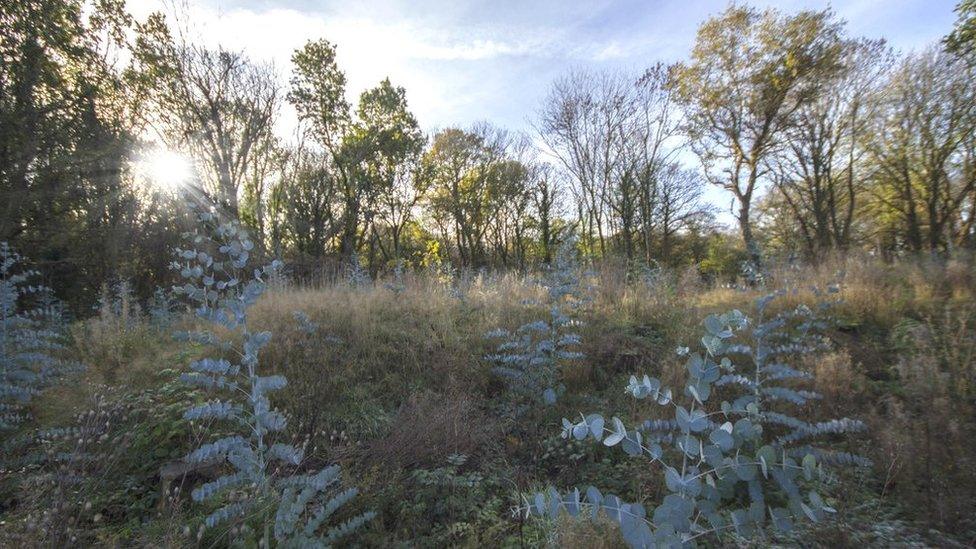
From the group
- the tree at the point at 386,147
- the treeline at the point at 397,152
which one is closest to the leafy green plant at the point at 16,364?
the treeline at the point at 397,152

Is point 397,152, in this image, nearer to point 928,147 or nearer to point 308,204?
point 308,204

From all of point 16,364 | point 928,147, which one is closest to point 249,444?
point 16,364

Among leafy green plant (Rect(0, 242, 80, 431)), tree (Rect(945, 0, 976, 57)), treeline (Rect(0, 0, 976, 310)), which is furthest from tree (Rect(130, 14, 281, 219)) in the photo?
tree (Rect(945, 0, 976, 57))

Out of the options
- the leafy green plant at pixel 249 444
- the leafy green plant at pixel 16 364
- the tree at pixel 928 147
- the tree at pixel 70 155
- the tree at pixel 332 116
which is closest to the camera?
the leafy green plant at pixel 249 444

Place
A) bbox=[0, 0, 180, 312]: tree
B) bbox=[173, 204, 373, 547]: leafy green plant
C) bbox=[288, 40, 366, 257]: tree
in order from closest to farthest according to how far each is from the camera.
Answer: bbox=[173, 204, 373, 547]: leafy green plant
bbox=[0, 0, 180, 312]: tree
bbox=[288, 40, 366, 257]: tree

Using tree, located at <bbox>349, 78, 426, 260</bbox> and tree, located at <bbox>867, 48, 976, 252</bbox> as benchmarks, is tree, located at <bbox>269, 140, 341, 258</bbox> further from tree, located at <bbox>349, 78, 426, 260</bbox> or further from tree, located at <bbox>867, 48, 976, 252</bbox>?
tree, located at <bbox>867, 48, 976, 252</bbox>

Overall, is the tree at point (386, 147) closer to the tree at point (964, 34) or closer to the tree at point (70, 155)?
the tree at point (70, 155)

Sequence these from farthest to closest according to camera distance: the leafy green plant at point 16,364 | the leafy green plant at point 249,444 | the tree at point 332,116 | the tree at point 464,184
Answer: the tree at point 464,184
the tree at point 332,116
the leafy green plant at point 16,364
the leafy green plant at point 249,444

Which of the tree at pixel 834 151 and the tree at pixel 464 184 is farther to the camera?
the tree at pixel 464 184

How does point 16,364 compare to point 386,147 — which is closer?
point 16,364

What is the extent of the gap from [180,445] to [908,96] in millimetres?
20890

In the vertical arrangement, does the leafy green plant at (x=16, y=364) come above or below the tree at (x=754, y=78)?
below

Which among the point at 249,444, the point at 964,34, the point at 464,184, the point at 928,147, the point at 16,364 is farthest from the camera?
the point at 464,184

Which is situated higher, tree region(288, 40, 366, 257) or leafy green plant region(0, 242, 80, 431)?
tree region(288, 40, 366, 257)
